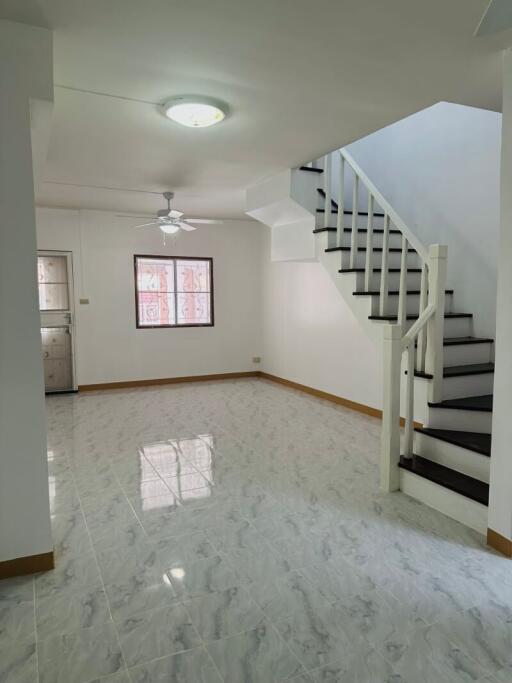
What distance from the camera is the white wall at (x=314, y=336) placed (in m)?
5.74

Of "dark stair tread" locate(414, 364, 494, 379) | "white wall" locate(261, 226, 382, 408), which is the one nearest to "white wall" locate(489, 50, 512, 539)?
"dark stair tread" locate(414, 364, 494, 379)

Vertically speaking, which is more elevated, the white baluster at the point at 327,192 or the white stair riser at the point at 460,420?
the white baluster at the point at 327,192

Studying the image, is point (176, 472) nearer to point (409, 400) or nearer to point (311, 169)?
point (409, 400)

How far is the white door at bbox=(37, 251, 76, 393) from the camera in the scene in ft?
22.5

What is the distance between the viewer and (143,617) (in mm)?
2098

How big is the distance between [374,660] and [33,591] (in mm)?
1606

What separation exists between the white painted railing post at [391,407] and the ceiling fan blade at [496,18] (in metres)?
1.70

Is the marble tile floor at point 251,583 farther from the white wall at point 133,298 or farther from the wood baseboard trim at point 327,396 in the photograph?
the white wall at point 133,298

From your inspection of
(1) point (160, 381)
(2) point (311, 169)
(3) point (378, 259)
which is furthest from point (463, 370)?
(1) point (160, 381)

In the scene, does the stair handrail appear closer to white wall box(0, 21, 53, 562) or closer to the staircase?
the staircase

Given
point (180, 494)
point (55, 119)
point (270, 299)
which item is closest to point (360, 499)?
point (180, 494)

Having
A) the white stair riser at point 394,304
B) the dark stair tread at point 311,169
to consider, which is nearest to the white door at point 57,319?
the dark stair tread at point 311,169

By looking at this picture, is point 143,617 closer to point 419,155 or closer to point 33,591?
point 33,591

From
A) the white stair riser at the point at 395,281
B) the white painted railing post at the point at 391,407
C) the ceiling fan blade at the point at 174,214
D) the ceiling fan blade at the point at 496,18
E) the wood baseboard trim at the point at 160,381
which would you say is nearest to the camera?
the ceiling fan blade at the point at 496,18
